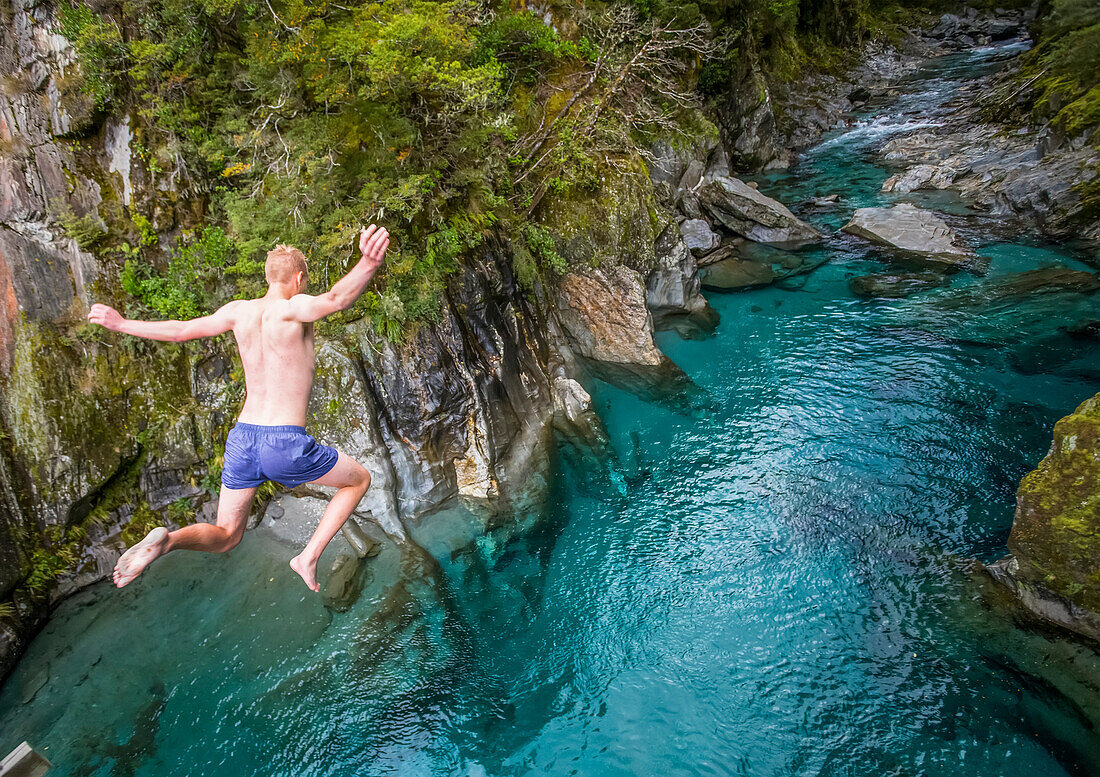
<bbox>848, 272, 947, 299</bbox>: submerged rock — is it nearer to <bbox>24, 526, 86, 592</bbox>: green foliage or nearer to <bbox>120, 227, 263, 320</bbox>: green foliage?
<bbox>120, 227, 263, 320</bbox>: green foliage

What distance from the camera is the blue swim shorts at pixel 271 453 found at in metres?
3.82

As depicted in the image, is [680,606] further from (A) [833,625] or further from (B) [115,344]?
(B) [115,344]

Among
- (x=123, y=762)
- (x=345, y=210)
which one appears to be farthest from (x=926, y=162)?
(x=123, y=762)

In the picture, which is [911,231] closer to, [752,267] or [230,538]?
[752,267]

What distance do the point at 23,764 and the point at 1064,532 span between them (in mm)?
8392

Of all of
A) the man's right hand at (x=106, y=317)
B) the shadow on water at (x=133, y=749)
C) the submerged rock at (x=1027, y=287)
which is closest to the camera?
the man's right hand at (x=106, y=317)

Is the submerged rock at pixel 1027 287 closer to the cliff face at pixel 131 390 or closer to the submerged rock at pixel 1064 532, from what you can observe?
the submerged rock at pixel 1064 532

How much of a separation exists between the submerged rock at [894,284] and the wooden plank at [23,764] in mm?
13547

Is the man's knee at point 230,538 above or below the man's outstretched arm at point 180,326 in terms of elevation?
below

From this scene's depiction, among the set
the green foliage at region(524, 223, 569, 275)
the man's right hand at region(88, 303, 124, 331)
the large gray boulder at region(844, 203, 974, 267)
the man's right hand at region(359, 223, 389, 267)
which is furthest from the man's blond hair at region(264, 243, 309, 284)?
the large gray boulder at region(844, 203, 974, 267)

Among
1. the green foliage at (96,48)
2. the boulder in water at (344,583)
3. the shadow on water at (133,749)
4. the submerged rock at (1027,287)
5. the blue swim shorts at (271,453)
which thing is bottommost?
the submerged rock at (1027,287)

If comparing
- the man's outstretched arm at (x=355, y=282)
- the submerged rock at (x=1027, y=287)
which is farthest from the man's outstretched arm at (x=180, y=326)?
the submerged rock at (x=1027, y=287)

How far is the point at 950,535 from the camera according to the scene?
6.56 meters

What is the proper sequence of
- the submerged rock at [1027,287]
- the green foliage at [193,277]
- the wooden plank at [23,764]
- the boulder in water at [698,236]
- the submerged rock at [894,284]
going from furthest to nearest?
the boulder in water at [698,236]
the submerged rock at [894,284]
the submerged rock at [1027,287]
the green foliage at [193,277]
the wooden plank at [23,764]
